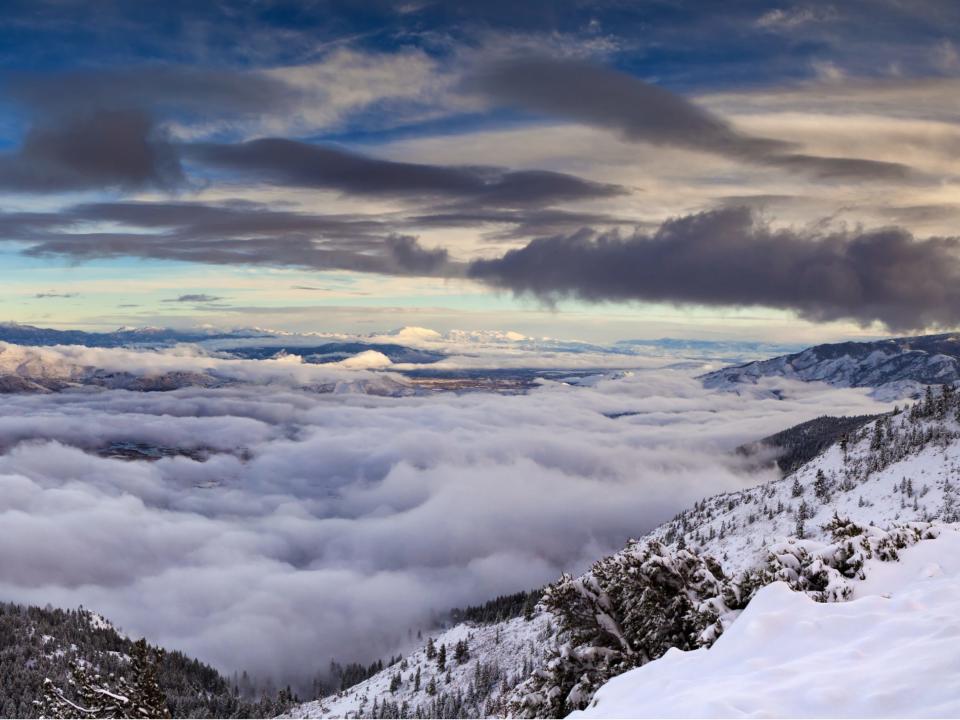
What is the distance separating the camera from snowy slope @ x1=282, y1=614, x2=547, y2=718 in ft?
525

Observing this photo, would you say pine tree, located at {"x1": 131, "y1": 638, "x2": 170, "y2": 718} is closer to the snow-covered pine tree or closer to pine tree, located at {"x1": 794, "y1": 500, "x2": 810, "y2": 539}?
the snow-covered pine tree

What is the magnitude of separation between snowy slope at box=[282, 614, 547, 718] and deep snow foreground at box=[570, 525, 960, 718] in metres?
147

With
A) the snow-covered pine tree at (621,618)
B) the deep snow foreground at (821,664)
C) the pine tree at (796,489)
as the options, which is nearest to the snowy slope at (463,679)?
the pine tree at (796,489)

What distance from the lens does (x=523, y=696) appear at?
88.4 ft

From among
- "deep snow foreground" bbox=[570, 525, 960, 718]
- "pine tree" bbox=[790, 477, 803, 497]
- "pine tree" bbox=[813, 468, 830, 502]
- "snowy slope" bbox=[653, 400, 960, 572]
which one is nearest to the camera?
"deep snow foreground" bbox=[570, 525, 960, 718]

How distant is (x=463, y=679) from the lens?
169875 mm

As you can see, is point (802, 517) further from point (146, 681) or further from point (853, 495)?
point (146, 681)

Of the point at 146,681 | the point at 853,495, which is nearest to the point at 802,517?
the point at 853,495

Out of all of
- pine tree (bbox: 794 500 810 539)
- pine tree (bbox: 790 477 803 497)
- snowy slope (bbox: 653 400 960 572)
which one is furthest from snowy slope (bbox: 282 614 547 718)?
pine tree (bbox: 790 477 803 497)

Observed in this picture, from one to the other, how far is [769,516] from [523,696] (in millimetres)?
156226

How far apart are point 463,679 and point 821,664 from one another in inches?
6925

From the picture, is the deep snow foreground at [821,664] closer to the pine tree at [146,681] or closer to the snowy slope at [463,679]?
the pine tree at [146,681]

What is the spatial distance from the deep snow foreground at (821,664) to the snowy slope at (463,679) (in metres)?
147

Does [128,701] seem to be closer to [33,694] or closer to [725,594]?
[725,594]
